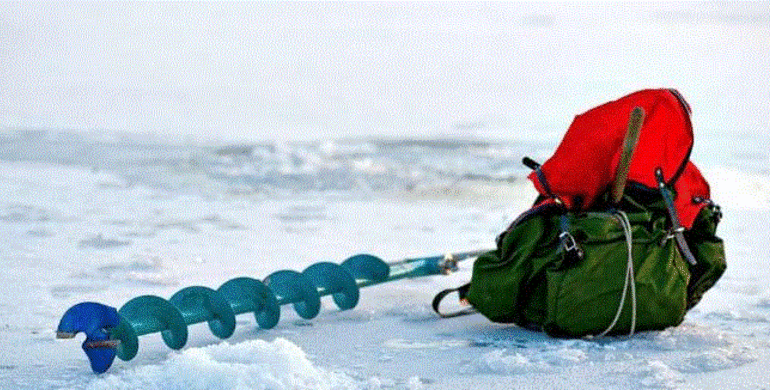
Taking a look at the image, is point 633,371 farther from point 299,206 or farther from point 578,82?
point 578,82

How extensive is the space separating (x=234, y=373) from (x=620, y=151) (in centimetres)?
159

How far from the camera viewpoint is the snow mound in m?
3.71

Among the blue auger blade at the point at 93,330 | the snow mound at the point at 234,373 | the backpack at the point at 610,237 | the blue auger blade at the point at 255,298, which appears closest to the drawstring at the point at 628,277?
the backpack at the point at 610,237

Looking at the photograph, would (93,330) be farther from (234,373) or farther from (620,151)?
(620,151)

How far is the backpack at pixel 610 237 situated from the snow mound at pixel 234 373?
0.86 meters

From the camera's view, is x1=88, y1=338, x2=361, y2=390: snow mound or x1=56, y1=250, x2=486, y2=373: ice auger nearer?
x1=88, y1=338, x2=361, y2=390: snow mound

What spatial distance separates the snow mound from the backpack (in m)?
0.86

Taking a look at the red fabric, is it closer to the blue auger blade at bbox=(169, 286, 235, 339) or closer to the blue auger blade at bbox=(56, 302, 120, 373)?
the blue auger blade at bbox=(169, 286, 235, 339)

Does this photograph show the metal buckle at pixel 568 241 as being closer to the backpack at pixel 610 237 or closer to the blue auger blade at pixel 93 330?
the backpack at pixel 610 237

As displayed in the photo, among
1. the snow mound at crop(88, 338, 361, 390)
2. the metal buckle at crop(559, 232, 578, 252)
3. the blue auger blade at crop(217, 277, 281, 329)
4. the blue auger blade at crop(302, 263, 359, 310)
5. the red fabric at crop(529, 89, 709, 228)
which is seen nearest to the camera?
the snow mound at crop(88, 338, 361, 390)

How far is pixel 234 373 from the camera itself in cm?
371

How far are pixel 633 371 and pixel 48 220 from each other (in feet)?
13.1

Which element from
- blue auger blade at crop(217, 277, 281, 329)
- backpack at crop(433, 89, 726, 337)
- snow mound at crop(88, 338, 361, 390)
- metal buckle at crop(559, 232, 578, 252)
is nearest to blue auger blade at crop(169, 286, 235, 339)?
blue auger blade at crop(217, 277, 281, 329)

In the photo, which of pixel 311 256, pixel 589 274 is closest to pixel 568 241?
pixel 589 274
